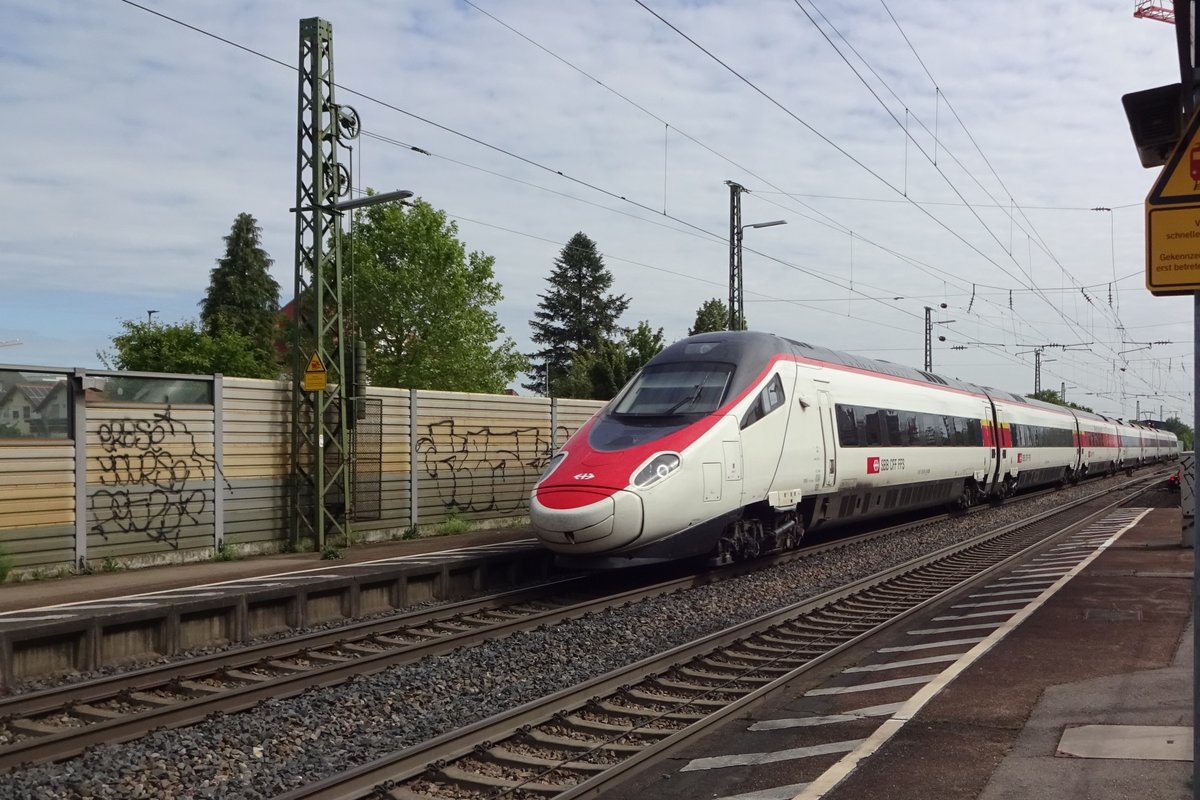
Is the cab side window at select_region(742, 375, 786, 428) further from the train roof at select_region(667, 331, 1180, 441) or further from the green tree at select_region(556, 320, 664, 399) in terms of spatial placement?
the green tree at select_region(556, 320, 664, 399)

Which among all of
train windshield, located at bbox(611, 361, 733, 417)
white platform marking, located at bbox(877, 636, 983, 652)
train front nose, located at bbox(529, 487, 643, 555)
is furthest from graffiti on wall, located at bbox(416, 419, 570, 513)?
white platform marking, located at bbox(877, 636, 983, 652)

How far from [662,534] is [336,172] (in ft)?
28.4

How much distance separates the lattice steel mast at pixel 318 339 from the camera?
17.0 meters

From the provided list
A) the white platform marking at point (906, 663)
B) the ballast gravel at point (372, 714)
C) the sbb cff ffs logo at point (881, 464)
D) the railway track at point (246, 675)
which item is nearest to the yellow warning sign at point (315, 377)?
the railway track at point (246, 675)

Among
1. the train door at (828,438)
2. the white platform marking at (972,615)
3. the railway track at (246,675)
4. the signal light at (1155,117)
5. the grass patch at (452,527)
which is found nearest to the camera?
the signal light at (1155,117)

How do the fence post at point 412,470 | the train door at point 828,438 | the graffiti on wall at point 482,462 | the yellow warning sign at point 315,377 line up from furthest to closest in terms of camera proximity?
the graffiti on wall at point 482,462 → the fence post at point 412,470 → the yellow warning sign at point 315,377 → the train door at point 828,438

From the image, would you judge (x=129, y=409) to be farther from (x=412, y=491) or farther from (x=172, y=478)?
(x=412, y=491)

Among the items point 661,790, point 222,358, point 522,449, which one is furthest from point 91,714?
point 222,358

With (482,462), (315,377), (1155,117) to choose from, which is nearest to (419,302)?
(482,462)

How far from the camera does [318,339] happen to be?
1709cm

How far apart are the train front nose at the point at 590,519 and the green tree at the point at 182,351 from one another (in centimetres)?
4661

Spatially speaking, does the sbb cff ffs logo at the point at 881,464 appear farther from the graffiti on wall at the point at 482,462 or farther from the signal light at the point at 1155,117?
the signal light at the point at 1155,117

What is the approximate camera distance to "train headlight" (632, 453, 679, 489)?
1214 cm

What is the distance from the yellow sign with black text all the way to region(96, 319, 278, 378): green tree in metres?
55.1
